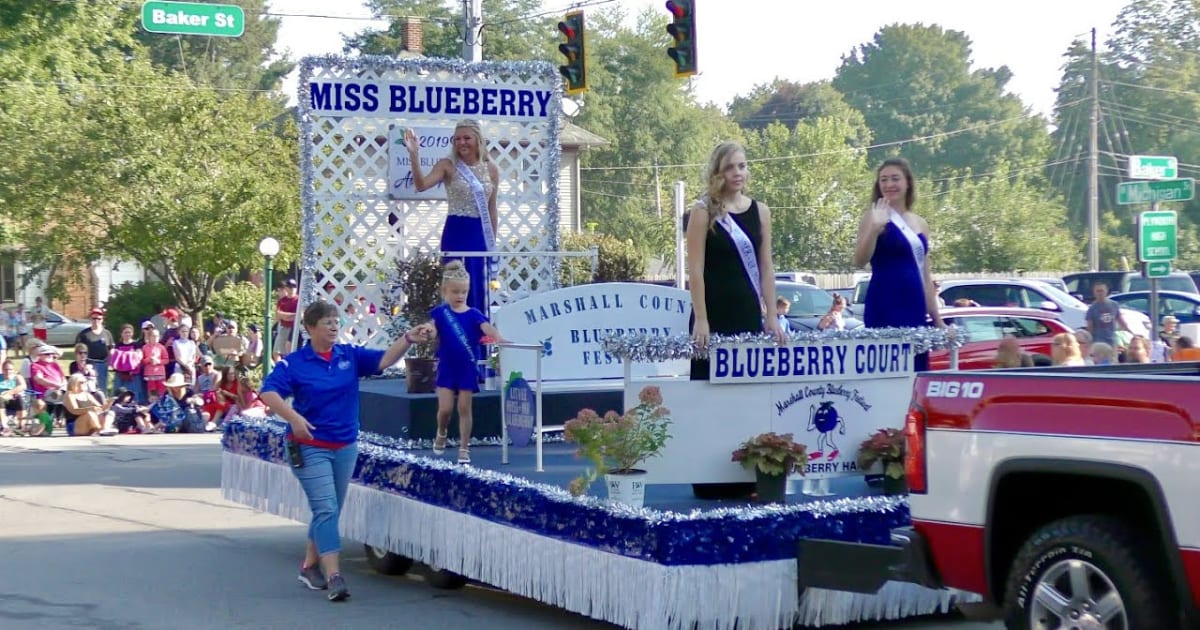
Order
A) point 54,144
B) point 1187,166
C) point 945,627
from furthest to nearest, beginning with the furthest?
point 1187,166 < point 54,144 < point 945,627

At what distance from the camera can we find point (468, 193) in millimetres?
12117

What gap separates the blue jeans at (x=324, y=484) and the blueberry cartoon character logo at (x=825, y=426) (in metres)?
2.71

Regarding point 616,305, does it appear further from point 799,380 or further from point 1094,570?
point 1094,570

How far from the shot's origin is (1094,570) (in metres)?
5.50

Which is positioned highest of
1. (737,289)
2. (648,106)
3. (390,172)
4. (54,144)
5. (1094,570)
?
(648,106)

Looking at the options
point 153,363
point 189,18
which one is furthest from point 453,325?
point 153,363

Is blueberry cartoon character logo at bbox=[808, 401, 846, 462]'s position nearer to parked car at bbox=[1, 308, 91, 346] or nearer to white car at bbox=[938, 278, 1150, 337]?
white car at bbox=[938, 278, 1150, 337]

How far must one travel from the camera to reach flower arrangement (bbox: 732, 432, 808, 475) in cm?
772

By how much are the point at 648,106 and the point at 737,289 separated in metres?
68.6

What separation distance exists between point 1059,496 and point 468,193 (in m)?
7.07

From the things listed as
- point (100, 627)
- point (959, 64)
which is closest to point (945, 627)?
point (100, 627)

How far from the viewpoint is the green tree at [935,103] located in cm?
8738

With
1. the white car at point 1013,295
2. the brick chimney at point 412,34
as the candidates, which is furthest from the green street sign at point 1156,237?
the brick chimney at point 412,34

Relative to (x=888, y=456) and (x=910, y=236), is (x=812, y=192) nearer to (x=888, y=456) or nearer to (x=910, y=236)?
(x=910, y=236)
